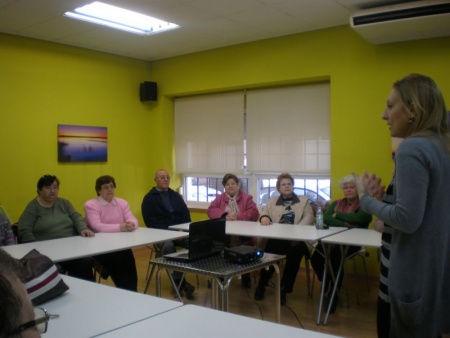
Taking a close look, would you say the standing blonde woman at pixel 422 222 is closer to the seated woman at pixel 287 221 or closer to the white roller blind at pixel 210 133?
the seated woman at pixel 287 221

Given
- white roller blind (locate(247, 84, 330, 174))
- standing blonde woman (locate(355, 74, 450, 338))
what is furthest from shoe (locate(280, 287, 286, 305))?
standing blonde woman (locate(355, 74, 450, 338))

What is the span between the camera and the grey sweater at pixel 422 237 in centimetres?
145

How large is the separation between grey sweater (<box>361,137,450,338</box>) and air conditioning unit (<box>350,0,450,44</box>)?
9.70ft

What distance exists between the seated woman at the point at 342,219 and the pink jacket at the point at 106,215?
1.73 meters

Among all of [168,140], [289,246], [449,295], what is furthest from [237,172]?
[449,295]

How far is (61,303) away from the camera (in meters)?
1.99

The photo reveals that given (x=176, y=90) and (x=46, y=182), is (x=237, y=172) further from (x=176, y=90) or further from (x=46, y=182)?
(x=46, y=182)

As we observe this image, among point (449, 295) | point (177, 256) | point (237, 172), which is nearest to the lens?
point (449, 295)

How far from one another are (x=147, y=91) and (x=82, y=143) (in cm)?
127

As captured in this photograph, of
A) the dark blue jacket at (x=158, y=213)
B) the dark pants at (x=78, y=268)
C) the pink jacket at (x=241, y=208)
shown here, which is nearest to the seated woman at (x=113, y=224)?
the dark pants at (x=78, y=268)

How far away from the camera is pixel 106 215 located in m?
4.36

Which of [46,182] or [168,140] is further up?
[168,140]

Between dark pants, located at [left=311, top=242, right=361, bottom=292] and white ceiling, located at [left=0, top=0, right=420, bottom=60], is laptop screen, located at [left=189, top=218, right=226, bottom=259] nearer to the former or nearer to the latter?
dark pants, located at [left=311, top=242, right=361, bottom=292]

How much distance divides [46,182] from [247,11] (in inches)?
98.8
